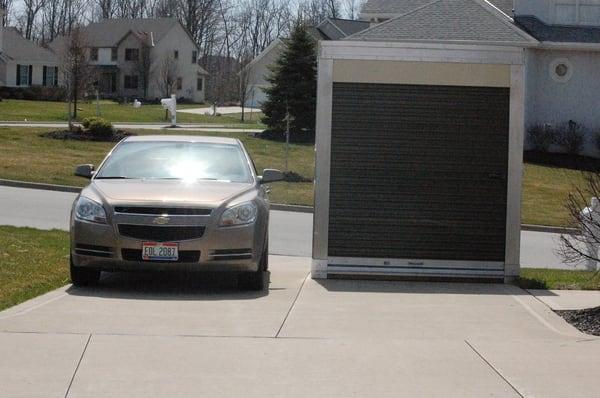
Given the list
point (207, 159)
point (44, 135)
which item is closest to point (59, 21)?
point (44, 135)

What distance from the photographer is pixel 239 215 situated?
10.3 meters

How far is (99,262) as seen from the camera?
33.2 feet

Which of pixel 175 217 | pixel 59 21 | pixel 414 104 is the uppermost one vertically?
pixel 59 21

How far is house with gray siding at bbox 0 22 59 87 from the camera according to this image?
226 ft

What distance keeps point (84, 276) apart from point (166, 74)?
197 ft

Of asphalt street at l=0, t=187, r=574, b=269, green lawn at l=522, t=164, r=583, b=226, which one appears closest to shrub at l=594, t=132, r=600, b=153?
green lawn at l=522, t=164, r=583, b=226

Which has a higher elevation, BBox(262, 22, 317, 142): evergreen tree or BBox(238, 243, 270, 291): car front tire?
BBox(262, 22, 317, 142): evergreen tree

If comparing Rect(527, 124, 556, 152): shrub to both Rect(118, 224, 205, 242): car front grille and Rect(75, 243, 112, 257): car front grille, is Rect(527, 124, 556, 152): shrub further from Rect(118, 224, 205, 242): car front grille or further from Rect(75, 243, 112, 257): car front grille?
Rect(75, 243, 112, 257): car front grille

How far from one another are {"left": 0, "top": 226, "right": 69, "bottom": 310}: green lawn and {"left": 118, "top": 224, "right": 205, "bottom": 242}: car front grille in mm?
1020

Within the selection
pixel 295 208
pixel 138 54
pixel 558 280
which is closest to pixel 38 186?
pixel 295 208

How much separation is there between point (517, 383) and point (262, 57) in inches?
2523

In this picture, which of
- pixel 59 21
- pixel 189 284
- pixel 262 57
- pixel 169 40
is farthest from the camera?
pixel 59 21

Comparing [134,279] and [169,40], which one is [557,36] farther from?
[169,40]

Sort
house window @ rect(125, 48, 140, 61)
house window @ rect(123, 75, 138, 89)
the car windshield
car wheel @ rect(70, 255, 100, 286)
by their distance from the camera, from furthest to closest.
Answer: house window @ rect(123, 75, 138, 89) → house window @ rect(125, 48, 140, 61) → the car windshield → car wheel @ rect(70, 255, 100, 286)
